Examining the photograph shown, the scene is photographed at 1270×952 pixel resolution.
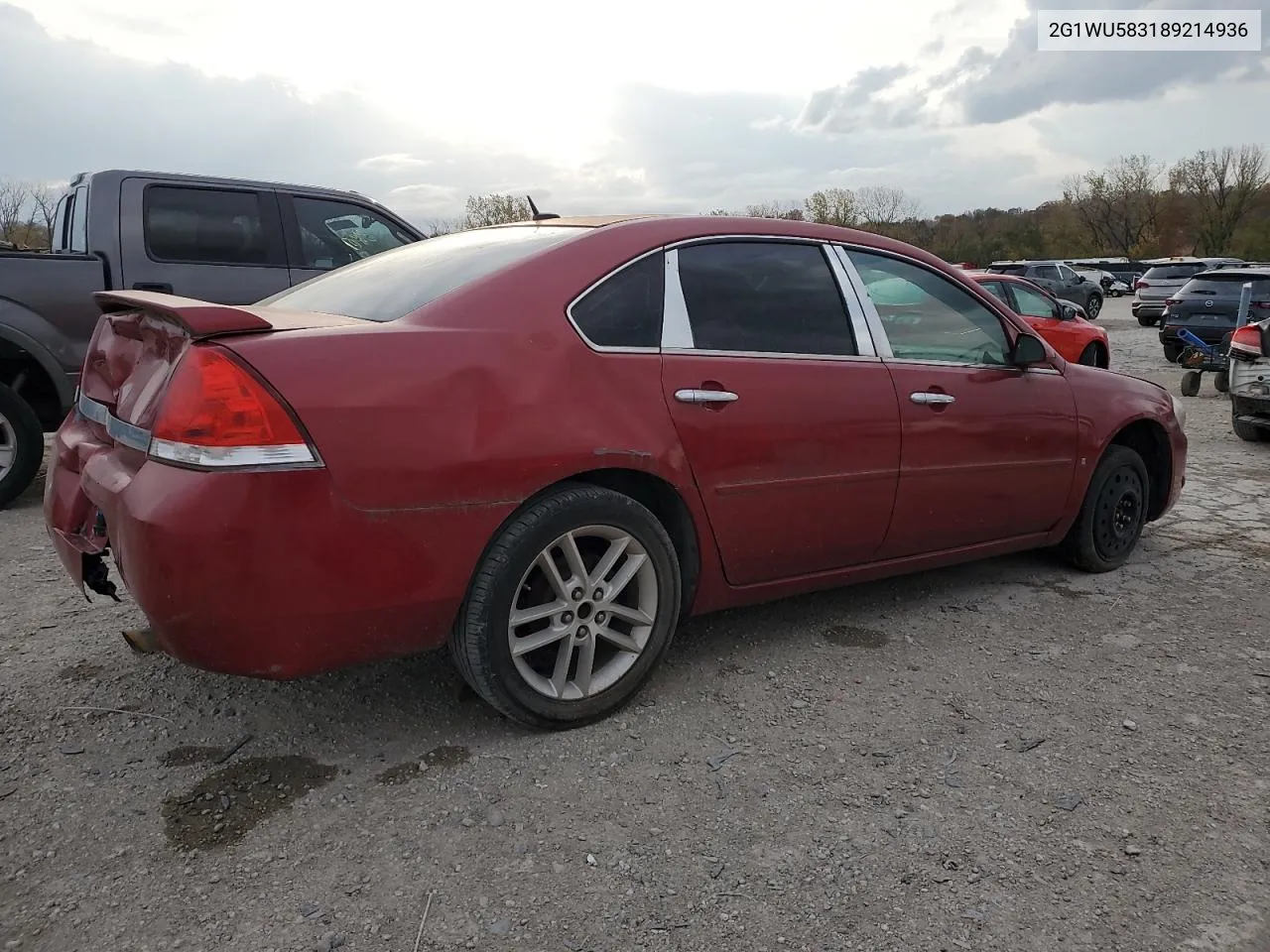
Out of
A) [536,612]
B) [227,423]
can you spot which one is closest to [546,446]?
[536,612]

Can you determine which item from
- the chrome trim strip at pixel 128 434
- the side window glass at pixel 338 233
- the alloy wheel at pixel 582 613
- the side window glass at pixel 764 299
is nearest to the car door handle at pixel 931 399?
the side window glass at pixel 764 299

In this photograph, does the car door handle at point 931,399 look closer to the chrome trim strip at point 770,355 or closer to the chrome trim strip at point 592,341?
the chrome trim strip at point 770,355

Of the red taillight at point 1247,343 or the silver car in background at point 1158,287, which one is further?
the silver car in background at point 1158,287

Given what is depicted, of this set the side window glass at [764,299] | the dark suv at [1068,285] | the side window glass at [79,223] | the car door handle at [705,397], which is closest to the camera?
the car door handle at [705,397]

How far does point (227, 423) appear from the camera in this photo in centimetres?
226

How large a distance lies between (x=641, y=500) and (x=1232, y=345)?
759cm

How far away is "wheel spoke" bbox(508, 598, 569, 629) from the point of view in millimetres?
2676

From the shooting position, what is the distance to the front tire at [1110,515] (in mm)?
4375

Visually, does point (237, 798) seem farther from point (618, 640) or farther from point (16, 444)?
point (16, 444)

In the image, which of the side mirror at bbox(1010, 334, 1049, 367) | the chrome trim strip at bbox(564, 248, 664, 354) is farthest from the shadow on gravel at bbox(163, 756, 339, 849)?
the side mirror at bbox(1010, 334, 1049, 367)

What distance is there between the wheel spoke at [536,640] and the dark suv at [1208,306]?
47.7 feet

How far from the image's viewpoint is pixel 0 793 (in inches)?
97.9

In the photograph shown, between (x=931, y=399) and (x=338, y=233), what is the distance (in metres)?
4.57

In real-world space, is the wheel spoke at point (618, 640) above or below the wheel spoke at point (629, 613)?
below
